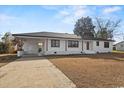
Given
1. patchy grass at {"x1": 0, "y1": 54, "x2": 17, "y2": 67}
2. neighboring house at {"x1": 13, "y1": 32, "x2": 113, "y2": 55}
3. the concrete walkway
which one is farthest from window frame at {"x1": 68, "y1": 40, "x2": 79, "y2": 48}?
the concrete walkway

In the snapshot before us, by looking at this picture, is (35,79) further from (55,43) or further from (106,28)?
(106,28)

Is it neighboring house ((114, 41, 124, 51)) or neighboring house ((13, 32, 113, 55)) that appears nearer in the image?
neighboring house ((13, 32, 113, 55))

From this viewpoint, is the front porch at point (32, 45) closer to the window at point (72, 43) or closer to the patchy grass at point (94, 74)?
the window at point (72, 43)

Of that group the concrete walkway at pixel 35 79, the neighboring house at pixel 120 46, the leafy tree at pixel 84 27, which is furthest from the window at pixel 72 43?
the neighboring house at pixel 120 46

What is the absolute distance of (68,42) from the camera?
26.5 meters

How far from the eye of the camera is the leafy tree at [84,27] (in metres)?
51.6

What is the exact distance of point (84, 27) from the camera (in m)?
52.2

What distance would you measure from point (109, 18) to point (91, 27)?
6035 mm

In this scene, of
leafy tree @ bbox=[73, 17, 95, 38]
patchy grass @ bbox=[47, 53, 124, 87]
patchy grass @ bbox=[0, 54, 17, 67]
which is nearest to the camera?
patchy grass @ bbox=[47, 53, 124, 87]

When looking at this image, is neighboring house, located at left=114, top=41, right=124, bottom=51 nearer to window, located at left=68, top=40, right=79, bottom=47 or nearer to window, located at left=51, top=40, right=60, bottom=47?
window, located at left=68, top=40, right=79, bottom=47

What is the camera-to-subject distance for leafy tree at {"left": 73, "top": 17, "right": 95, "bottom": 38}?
2032 inches

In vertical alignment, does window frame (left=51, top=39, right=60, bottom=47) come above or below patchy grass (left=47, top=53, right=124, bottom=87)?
above

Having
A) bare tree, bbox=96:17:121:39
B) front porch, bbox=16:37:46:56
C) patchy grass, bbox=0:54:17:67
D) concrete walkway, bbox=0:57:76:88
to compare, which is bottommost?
concrete walkway, bbox=0:57:76:88
